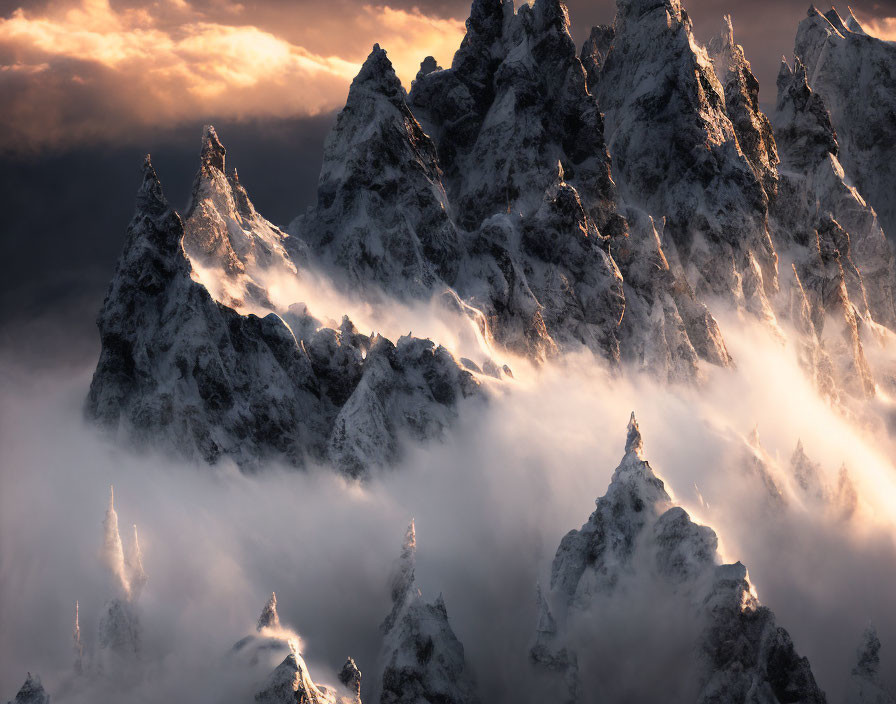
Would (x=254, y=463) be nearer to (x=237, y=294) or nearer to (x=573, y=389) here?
(x=237, y=294)

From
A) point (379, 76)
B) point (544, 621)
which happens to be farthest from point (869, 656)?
point (379, 76)

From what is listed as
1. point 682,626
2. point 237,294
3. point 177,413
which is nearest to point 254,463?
point 177,413

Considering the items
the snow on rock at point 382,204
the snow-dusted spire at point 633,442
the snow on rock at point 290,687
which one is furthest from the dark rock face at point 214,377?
the snow on rock at point 290,687

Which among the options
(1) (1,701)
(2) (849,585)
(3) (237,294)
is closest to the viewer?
(1) (1,701)

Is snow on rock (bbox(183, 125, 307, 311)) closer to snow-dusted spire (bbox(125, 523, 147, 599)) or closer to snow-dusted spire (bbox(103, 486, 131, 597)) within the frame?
snow-dusted spire (bbox(103, 486, 131, 597))

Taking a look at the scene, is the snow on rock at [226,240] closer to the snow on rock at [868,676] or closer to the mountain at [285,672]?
the mountain at [285,672]
